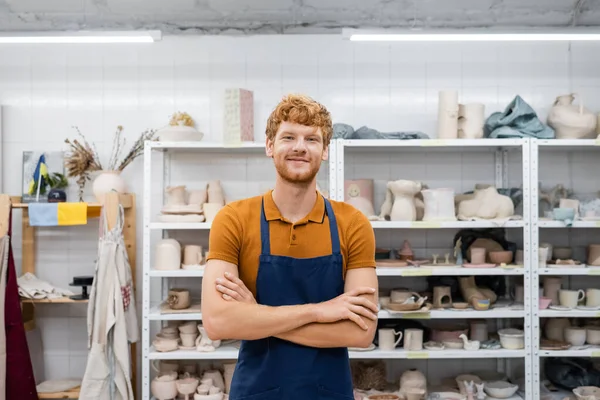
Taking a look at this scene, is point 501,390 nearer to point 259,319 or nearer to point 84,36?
point 259,319

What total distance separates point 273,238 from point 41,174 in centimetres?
270

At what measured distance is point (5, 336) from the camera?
361 cm

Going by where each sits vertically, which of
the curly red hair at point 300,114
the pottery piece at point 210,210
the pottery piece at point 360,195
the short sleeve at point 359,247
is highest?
the curly red hair at point 300,114

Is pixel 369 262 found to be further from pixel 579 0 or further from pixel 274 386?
pixel 579 0

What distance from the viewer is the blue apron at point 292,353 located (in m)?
1.79

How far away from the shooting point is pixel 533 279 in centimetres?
362

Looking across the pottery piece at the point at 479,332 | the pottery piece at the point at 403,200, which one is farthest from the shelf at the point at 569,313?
the pottery piece at the point at 403,200

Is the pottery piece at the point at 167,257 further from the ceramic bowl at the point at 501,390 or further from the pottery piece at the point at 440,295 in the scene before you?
the ceramic bowl at the point at 501,390

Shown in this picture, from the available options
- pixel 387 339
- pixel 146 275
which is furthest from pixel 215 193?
pixel 387 339

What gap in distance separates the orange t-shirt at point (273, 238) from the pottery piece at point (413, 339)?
192 centimetres

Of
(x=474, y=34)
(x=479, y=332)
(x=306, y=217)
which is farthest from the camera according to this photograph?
(x=479, y=332)

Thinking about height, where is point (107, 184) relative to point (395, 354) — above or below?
above

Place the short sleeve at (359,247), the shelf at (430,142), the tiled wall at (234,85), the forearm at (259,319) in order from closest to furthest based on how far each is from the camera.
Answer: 1. the forearm at (259,319)
2. the short sleeve at (359,247)
3. the shelf at (430,142)
4. the tiled wall at (234,85)

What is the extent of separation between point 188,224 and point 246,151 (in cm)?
73
